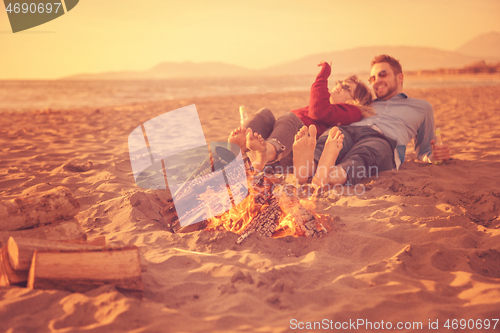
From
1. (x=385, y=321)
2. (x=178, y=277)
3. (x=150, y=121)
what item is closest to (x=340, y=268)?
(x=385, y=321)

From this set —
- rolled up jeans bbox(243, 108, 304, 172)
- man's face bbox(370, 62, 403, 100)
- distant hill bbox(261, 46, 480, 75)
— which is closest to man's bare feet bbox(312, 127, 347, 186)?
rolled up jeans bbox(243, 108, 304, 172)

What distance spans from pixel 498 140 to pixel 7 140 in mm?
8331

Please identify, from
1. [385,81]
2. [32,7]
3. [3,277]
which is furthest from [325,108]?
[32,7]

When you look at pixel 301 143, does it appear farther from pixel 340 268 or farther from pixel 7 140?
pixel 7 140

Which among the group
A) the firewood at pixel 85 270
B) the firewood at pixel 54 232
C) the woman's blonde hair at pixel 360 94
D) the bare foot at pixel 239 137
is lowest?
the firewood at pixel 85 270

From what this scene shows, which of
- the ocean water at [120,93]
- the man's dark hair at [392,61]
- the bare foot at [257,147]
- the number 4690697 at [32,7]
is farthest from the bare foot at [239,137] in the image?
the ocean water at [120,93]

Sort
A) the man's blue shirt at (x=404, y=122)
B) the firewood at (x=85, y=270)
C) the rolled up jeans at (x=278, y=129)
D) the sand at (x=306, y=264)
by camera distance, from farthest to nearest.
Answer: the man's blue shirt at (x=404, y=122) → the rolled up jeans at (x=278, y=129) → the firewood at (x=85, y=270) → the sand at (x=306, y=264)

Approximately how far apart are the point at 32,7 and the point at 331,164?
18.0ft

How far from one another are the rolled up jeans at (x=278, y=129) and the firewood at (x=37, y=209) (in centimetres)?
192

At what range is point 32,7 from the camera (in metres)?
5.27

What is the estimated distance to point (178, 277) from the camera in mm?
1926

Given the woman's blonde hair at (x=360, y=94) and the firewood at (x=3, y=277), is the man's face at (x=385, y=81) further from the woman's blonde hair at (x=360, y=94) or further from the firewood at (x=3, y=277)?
the firewood at (x=3, y=277)

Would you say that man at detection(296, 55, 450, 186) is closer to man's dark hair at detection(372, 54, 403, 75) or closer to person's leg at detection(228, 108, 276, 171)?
man's dark hair at detection(372, 54, 403, 75)

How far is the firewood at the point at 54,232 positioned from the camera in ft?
6.52
